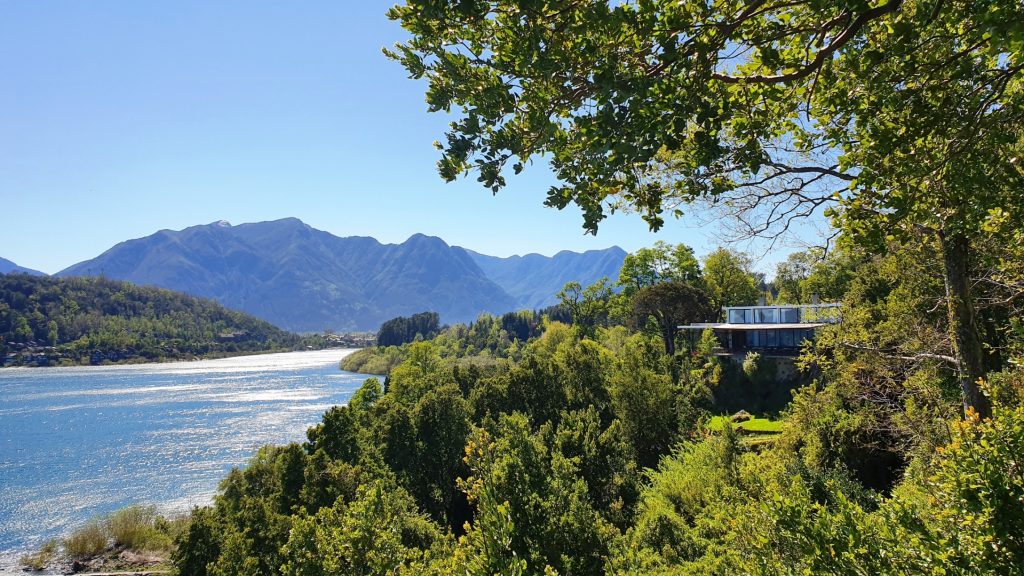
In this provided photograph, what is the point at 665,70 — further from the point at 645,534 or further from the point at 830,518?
the point at 645,534

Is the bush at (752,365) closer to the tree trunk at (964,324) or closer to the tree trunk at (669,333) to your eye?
the tree trunk at (669,333)

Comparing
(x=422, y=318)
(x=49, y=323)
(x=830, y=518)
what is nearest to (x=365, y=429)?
(x=830, y=518)

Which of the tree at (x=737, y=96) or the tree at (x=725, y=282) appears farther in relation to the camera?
the tree at (x=725, y=282)

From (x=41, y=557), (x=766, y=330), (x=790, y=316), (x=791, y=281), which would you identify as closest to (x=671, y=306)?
(x=766, y=330)

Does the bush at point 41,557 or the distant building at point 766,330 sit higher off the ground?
the distant building at point 766,330

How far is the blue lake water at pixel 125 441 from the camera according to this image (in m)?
34.8

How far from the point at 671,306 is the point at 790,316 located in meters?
9.77

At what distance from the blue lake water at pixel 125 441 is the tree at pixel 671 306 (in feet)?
106

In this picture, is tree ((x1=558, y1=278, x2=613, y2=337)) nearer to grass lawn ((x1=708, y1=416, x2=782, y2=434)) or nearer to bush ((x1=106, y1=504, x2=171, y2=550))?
grass lawn ((x1=708, y1=416, x2=782, y2=434))

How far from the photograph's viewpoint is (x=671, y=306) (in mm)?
50406

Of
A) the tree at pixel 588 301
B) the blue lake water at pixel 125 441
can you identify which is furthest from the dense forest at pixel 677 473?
the tree at pixel 588 301

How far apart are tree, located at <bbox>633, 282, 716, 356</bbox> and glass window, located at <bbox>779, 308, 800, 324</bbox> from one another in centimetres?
815

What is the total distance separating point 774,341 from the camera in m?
44.3

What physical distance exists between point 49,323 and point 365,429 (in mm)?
212839
